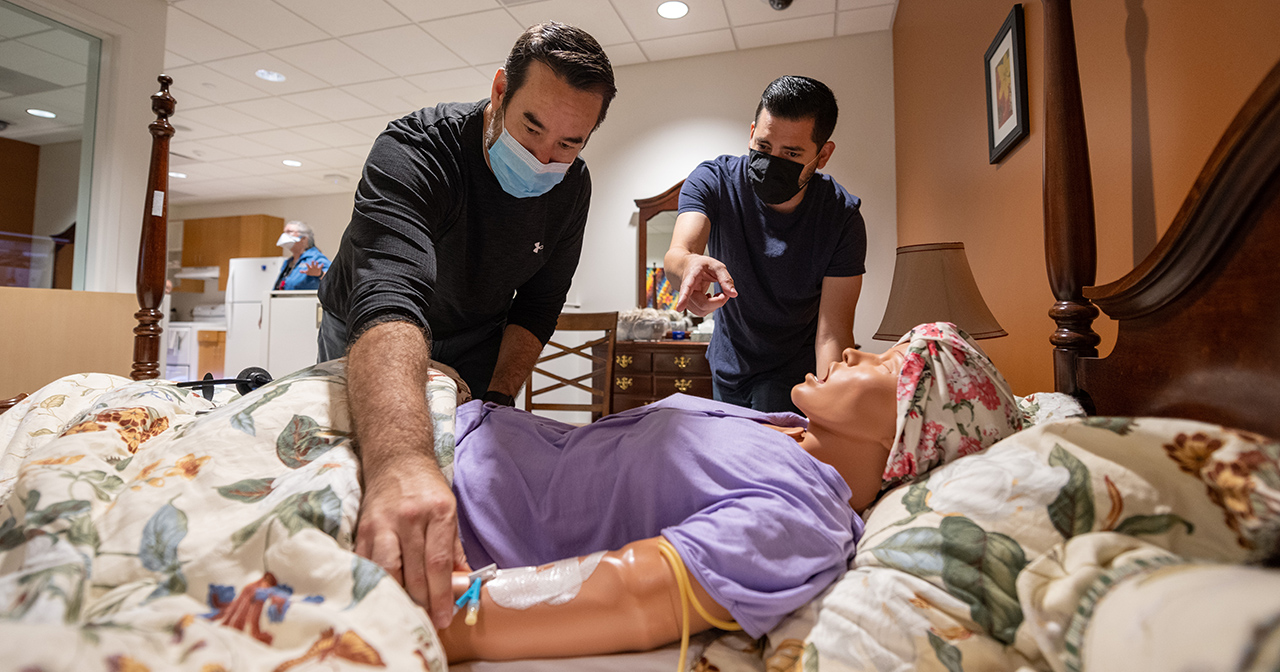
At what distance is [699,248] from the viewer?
73.8 inches

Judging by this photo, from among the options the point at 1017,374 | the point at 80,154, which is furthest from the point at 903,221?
the point at 80,154

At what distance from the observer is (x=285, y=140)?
5766 millimetres

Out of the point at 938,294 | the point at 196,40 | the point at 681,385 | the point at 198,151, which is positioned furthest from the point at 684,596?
the point at 198,151

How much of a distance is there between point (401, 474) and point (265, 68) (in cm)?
473

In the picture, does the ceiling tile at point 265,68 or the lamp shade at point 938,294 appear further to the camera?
the ceiling tile at point 265,68

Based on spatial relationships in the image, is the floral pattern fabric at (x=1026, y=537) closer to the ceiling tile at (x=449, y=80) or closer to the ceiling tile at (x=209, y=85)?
the ceiling tile at (x=449, y=80)

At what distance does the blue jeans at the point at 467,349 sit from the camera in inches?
63.2

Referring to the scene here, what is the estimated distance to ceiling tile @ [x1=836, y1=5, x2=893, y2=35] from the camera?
11.5 feet

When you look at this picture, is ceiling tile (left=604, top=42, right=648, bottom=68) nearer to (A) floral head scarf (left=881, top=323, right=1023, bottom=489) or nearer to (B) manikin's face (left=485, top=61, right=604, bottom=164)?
(B) manikin's face (left=485, top=61, right=604, bottom=164)

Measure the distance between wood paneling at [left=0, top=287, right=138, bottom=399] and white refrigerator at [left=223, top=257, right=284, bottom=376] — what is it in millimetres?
2184

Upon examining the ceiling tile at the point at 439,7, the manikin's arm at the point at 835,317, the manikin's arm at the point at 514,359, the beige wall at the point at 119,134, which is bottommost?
the manikin's arm at the point at 514,359

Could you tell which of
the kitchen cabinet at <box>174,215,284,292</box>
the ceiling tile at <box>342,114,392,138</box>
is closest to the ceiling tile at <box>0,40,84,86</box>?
the ceiling tile at <box>342,114,392,138</box>

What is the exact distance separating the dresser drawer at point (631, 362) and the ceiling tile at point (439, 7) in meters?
2.13

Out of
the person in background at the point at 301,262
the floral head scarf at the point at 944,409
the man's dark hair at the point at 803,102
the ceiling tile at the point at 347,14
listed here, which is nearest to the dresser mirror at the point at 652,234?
the ceiling tile at the point at 347,14
